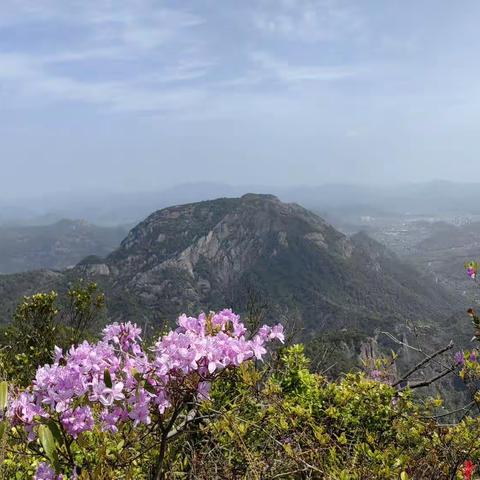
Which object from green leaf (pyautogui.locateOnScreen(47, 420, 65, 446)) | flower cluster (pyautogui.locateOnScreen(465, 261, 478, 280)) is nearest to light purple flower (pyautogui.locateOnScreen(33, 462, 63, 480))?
green leaf (pyautogui.locateOnScreen(47, 420, 65, 446))

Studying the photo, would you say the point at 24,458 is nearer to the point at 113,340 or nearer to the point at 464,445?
the point at 113,340

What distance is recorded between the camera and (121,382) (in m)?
3.18

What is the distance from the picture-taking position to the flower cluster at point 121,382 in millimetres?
3135

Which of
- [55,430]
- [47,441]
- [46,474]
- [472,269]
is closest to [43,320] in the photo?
[46,474]

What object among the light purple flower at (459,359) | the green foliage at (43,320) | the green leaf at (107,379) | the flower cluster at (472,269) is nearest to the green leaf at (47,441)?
the green leaf at (107,379)

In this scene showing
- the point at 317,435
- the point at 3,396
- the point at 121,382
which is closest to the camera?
the point at 3,396

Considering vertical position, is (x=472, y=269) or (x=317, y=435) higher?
(x=472, y=269)

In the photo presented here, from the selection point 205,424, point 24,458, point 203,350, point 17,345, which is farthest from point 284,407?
point 17,345

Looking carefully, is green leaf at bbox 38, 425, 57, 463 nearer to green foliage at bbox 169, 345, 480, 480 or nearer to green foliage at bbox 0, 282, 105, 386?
green foliage at bbox 169, 345, 480, 480

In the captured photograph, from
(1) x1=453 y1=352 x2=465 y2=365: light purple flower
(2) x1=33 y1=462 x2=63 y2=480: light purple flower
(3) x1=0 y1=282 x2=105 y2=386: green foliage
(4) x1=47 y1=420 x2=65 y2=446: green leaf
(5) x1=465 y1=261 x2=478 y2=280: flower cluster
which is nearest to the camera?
(4) x1=47 y1=420 x2=65 y2=446: green leaf

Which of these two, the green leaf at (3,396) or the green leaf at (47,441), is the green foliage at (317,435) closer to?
the green leaf at (47,441)

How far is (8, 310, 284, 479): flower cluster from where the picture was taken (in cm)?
313

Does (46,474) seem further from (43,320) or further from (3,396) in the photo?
(43,320)

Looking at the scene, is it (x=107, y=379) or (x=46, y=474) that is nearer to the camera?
(x=107, y=379)
